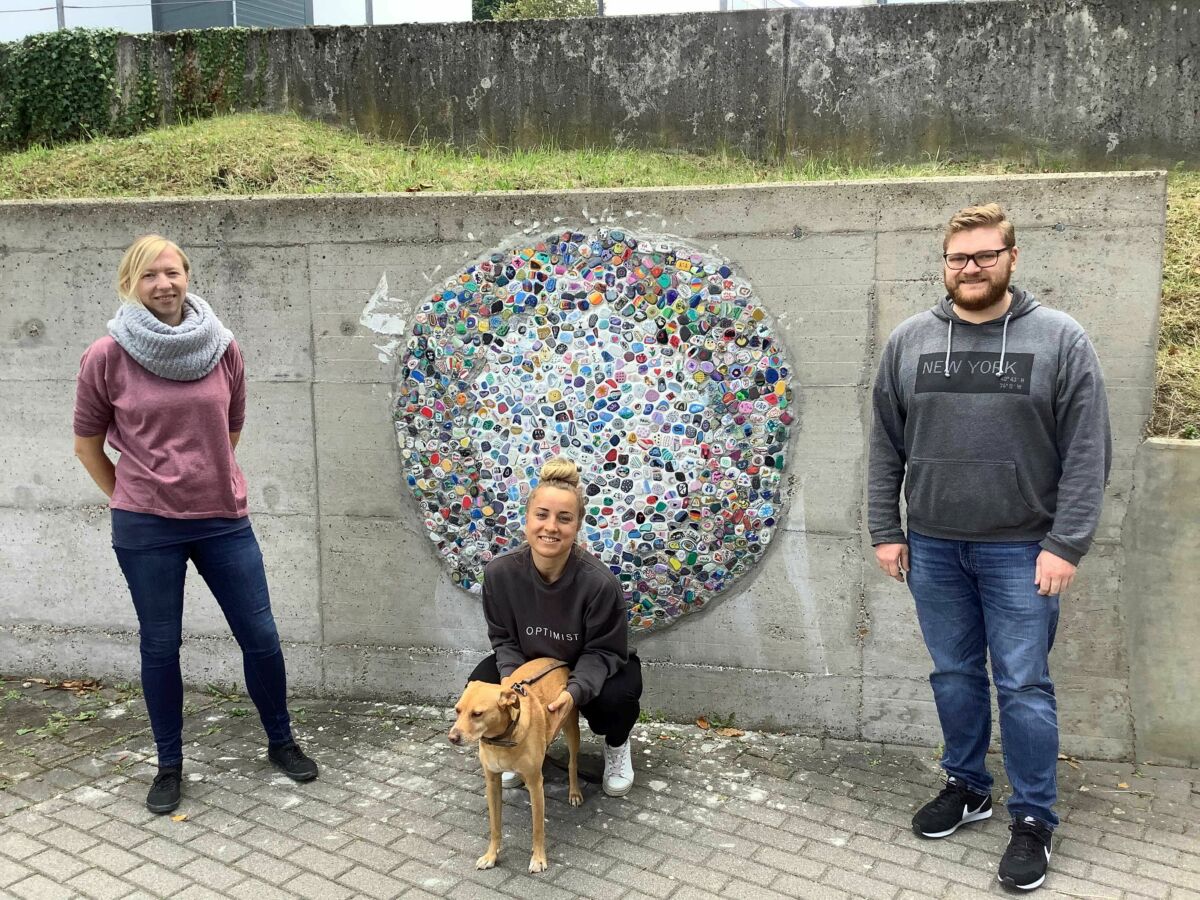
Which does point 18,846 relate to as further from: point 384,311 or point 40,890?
point 384,311

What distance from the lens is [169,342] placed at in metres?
3.64

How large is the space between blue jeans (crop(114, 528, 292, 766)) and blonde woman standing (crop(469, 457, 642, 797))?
2.81ft

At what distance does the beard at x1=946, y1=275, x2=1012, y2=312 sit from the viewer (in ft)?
10.5

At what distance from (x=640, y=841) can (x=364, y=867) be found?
91 cm

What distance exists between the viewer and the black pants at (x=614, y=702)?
12.3ft

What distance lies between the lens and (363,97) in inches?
301

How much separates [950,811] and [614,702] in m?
1.19

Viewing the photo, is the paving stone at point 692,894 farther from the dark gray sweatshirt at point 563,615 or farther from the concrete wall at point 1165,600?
the concrete wall at point 1165,600

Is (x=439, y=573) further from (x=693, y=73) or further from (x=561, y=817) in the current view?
(x=693, y=73)

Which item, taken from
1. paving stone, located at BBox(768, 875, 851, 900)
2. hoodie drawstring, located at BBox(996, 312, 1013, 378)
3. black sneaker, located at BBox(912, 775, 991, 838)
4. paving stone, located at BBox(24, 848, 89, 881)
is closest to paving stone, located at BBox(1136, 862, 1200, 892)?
black sneaker, located at BBox(912, 775, 991, 838)

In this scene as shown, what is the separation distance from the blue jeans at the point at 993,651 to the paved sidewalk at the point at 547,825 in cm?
30

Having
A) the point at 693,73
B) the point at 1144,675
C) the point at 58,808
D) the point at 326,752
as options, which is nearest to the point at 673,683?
the point at 326,752

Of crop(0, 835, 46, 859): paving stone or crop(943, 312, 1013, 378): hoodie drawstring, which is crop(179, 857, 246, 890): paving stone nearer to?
crop(0, 835, 46, 859): paving stone

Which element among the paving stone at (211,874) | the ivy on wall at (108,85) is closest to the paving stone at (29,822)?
the paving stone at (211,874)
